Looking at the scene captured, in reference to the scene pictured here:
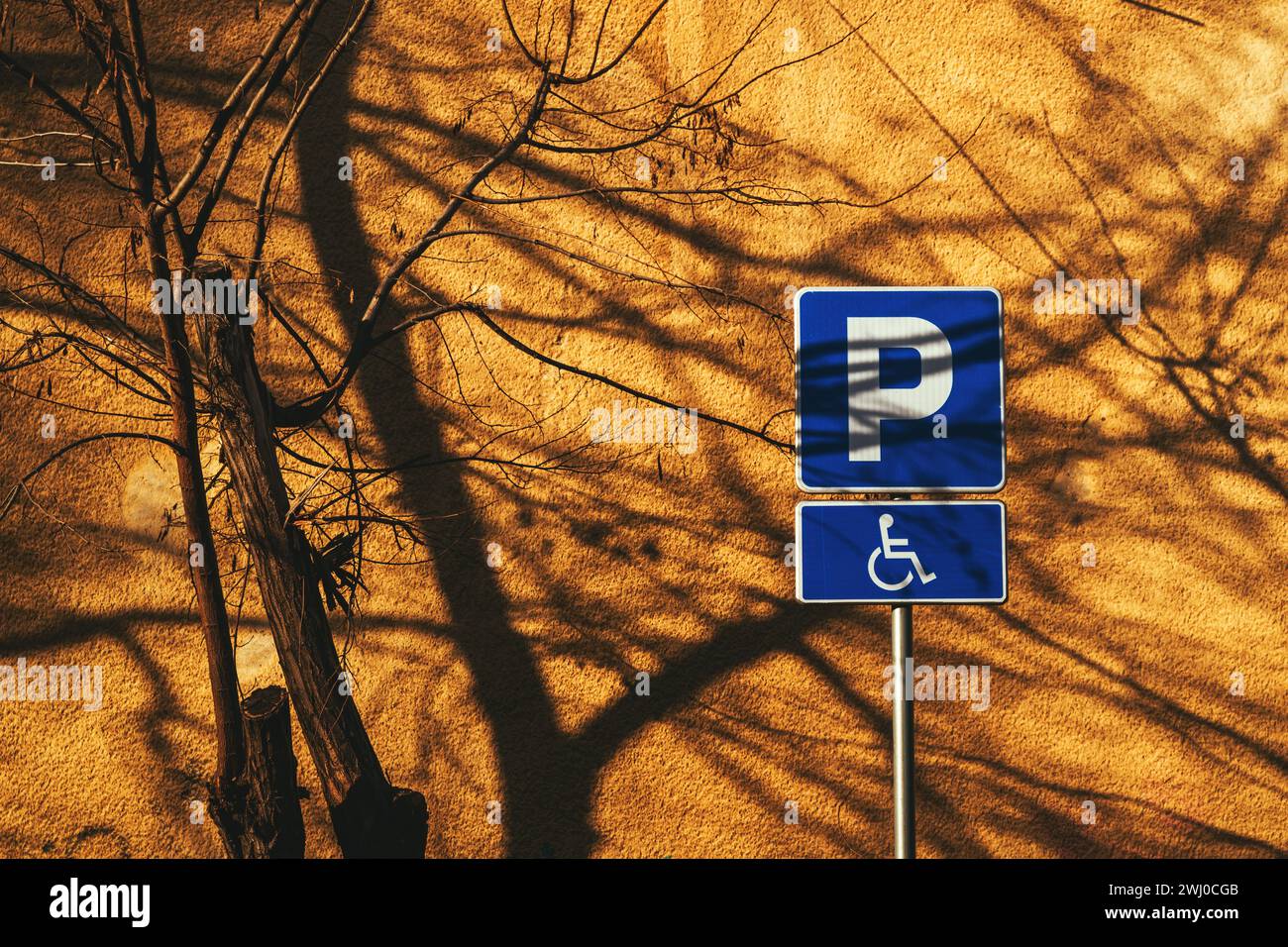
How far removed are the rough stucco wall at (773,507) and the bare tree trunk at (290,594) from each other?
82 cm

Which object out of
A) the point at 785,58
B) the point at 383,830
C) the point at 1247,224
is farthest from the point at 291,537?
the point at 1247,224

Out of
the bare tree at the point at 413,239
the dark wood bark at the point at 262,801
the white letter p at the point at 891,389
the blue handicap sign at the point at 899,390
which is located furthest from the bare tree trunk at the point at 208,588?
the white letter p at the point at 891,389

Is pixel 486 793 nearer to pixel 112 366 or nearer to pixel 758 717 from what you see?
pixel 758 717

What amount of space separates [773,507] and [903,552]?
224 cm

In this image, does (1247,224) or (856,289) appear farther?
(1247,224)

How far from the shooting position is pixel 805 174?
5.29 metres

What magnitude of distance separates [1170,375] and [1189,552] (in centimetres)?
86

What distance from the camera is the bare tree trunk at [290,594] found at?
432 centimetres

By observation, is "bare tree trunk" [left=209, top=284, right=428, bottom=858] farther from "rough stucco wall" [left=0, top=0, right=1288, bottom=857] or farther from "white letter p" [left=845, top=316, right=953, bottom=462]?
"white letter p" [left=845, top=316, right=953, bottom=462]

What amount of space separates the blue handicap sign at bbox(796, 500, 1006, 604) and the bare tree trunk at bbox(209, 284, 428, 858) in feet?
7.18

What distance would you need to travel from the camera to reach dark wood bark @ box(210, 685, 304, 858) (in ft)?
14.2

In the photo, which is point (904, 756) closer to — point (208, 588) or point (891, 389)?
point (891, 389)

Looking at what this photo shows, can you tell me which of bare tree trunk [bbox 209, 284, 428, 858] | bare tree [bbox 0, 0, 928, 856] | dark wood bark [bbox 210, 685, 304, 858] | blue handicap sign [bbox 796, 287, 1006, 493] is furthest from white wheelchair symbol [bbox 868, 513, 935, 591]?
dark wood bark [bbox 210, 685, 304, 858]
